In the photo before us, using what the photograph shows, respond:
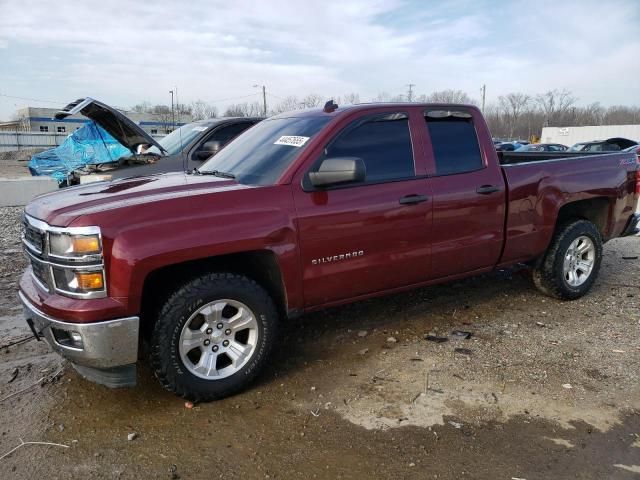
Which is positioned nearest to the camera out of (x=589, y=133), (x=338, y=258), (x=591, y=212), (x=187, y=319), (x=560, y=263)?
(x=187, y=319)

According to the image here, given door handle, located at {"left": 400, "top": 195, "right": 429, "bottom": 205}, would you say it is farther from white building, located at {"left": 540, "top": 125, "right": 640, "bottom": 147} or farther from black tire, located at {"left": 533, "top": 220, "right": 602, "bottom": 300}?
white building, located at {"left": 540, "top": 125, "right": 640, "bottom": 147}

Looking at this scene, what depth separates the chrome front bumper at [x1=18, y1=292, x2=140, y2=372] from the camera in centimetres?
290

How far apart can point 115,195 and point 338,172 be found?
147 centimetres

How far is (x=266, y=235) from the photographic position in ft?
10.8

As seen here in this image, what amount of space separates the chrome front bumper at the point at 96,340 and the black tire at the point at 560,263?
12.7ft

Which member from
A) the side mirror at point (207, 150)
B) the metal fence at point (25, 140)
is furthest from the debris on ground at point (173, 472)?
the metal fence at point (25, 140)

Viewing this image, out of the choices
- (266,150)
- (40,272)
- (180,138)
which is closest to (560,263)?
(266,150)

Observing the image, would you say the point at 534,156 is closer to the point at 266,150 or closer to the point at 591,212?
the point at 591,212

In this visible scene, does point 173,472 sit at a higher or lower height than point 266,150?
lower

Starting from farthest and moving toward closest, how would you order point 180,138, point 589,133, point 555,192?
point 589,133 → point 180,138 → point 555,192

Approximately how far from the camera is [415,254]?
157 inches

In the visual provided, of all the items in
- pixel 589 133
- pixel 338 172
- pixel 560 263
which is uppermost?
pixel 589 133

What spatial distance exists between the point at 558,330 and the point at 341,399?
2.28 metres

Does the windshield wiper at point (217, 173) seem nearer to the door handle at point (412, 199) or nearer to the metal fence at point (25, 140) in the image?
the door handle at point (412, 199)
